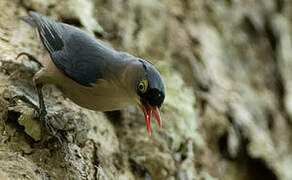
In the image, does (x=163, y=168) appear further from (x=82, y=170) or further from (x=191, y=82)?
(x=191, y=82)

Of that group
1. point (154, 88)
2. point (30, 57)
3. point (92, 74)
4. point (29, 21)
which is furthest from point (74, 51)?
point (154, 88)

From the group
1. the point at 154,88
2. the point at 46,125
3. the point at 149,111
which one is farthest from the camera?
the point at 149,111

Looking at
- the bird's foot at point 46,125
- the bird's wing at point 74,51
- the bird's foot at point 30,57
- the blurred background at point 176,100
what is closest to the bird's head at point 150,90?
the bird's wing at point 74,51

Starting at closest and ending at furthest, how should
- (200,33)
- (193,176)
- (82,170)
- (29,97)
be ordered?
(82,170)
(29,97)
(193,176)
(200,33)

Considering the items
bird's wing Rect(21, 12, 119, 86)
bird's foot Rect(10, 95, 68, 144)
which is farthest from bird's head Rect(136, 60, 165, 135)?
bird's foot Rect(10, 95, 68, 144)

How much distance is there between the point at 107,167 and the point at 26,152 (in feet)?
3.00

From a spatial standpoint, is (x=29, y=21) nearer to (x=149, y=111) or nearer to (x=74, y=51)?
(x=74, y=51)

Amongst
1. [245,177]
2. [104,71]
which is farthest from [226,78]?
[104,71]

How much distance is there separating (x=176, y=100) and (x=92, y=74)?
5.06 feet

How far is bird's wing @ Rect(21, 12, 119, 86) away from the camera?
4.04 m

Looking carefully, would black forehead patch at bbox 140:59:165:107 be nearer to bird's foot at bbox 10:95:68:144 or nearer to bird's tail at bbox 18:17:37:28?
bird's foot at bbox 10:95:68:144

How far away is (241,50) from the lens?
312 inches

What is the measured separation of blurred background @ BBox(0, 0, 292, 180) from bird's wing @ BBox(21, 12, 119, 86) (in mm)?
314

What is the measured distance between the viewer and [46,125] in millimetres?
3652
